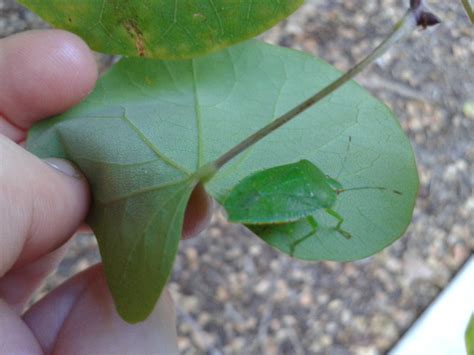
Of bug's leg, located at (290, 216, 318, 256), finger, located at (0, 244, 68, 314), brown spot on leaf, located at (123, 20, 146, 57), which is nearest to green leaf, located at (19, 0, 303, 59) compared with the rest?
brown spot on leaf, located at (123, 20, 146, 57)

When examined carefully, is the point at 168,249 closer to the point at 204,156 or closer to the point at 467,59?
the point at 204,156

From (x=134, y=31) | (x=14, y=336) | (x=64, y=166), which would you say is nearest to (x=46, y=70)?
(x=64, y=166)

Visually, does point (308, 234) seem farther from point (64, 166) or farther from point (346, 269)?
point (346, 269)

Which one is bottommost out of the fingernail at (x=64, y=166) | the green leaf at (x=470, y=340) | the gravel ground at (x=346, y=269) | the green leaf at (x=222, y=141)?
the gravel ground at (x=346, y=269)

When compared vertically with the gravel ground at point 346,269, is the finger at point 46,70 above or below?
above

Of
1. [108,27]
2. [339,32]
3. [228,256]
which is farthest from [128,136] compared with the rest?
[339,32]

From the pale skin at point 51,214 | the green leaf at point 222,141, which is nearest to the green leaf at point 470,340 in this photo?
the green leaf at point 222,141

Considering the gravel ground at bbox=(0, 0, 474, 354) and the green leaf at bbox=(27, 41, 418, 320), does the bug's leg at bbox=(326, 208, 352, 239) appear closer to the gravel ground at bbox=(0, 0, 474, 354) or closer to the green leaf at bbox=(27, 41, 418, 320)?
the green leaf at bbox=(27, 41, 418, 320)

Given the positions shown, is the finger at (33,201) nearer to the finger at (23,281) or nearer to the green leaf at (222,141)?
the green leaf at (222,141)
